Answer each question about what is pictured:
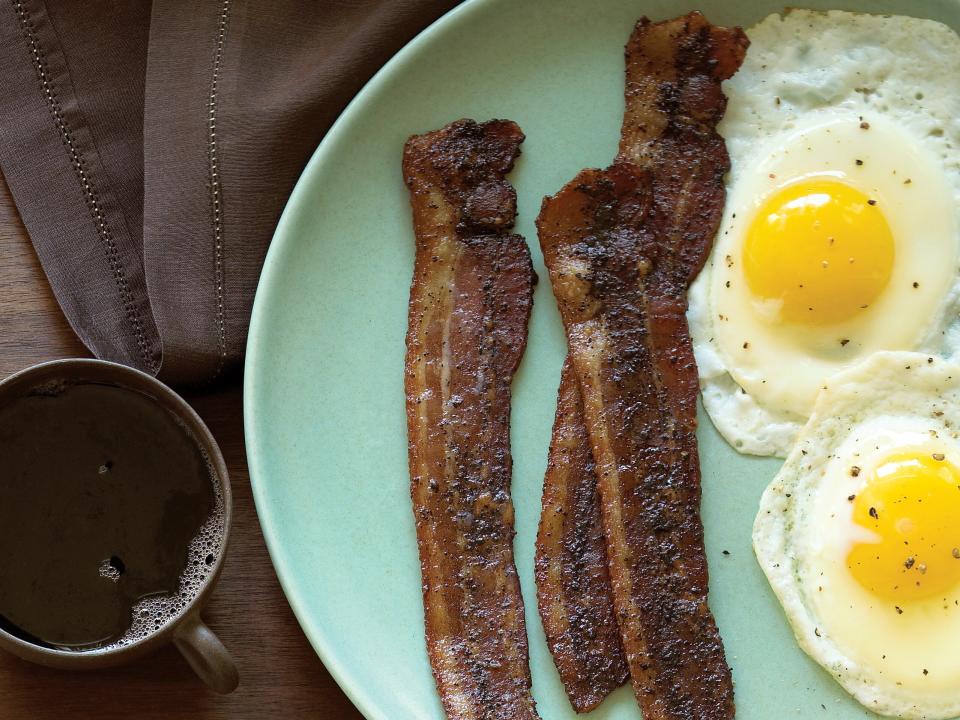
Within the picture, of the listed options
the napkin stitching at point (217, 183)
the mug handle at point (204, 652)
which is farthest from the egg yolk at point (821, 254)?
the mug handle at point (204, 652)

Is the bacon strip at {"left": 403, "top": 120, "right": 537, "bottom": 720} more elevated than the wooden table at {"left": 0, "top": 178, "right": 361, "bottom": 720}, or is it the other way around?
the bacon strip at {"left": 403, "top": 120, "right": 537, "bottom": 720}

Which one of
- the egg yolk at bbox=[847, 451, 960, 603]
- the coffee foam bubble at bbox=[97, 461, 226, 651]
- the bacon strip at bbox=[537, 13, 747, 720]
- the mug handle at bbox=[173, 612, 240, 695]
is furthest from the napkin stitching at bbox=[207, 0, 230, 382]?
the egg yolk at bbox=[847, 451, 960, 603]

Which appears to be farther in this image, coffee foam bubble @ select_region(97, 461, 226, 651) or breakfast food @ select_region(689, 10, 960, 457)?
breakfast food @ select_region(689, 10, 960, 457)

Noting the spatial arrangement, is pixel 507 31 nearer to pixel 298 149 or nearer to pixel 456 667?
pixel 298 149

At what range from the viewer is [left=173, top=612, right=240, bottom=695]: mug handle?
211cm

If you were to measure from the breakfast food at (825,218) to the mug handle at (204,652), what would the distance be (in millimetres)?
1174

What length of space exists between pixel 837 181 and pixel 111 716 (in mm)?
2037

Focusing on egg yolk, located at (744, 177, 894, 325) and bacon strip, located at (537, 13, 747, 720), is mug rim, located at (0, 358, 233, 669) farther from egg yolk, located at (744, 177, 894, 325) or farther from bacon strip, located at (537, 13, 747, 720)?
egg yolk, located at (744, 177, 894, 325)

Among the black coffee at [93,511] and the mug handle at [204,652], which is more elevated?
the black coffee at [93,511]

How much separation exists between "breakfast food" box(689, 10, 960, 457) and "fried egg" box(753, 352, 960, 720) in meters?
0.07

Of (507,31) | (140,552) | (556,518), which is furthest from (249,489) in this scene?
(507,31)

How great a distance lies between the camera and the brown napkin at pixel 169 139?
2.38m

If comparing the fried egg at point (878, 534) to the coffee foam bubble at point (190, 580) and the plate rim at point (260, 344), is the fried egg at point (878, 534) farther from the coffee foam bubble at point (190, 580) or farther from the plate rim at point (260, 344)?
the coffee foam bubble at point (190, 580)

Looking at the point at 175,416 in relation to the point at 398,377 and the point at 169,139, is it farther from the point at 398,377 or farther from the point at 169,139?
the point at 169,139
